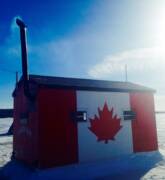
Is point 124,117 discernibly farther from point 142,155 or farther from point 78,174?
point 78,174

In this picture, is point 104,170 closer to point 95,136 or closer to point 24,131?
point 95,136

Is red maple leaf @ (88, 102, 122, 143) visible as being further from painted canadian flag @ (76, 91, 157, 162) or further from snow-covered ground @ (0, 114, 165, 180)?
snow-covered ground @ (0, 114, 165, 180)

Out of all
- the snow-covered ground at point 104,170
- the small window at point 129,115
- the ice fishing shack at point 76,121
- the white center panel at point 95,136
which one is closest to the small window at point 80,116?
→ the ice fishing shack at point 76,121

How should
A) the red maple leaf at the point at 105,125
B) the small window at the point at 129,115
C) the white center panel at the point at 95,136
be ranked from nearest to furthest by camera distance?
the white center panel at the point at 95,136 < the red maple leaf at the point at 105,125 < the small window at the point at 129,115

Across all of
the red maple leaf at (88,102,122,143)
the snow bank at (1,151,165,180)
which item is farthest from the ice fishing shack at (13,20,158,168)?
the snow bank at (1,151,165,180)

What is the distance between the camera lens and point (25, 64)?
1230 centimetres

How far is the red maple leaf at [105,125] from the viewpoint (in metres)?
12.7

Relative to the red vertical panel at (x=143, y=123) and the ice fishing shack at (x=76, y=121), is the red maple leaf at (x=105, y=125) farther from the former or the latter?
the red vertical panel at (x=143, y=123)

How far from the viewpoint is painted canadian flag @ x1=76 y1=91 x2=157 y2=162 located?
12.4m

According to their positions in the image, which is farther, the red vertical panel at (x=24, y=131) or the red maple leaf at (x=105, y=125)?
the red maple leaf at (x=105, y=125)

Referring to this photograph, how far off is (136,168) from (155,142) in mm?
3096

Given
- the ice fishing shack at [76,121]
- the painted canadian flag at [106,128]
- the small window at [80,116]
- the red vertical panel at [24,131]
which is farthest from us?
the painted canadian flag at [106,128]

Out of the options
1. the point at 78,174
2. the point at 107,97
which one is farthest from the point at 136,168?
the point at 107,97

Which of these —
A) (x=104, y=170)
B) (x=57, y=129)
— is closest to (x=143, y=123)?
(x=104, y=170)
